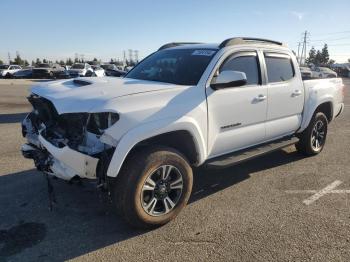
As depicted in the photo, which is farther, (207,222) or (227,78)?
(227,78)

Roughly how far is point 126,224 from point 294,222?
1.87 m

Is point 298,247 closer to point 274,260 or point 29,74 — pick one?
point 274,260

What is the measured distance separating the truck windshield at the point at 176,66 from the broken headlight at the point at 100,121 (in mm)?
1222

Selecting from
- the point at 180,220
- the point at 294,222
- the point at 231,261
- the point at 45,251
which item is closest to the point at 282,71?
the point at 294,222

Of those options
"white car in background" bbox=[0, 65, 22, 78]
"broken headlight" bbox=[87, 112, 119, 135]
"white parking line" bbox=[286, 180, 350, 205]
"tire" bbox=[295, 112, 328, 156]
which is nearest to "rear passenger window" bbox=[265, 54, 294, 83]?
"tire" bbox=[295, 112, 328, 156]

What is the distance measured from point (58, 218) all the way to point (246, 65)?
3.10 m

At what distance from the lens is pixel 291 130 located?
5.90m

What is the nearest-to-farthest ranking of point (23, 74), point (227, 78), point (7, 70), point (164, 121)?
point (164, 121), point (227, 78), point (7, 70), point (23, 74)

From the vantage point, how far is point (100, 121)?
11.8 feet

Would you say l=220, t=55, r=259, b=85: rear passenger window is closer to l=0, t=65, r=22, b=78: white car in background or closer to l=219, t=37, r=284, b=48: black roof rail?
l=219, t=37, r=284, b=48: black roof rail

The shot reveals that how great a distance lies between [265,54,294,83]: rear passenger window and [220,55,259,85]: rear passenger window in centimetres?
30

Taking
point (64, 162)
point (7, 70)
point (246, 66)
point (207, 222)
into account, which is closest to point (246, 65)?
point (246, 66)

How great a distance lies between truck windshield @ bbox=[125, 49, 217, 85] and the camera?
14.9ft

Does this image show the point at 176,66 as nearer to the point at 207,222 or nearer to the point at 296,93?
the point at 207,222
